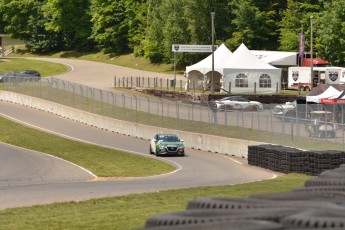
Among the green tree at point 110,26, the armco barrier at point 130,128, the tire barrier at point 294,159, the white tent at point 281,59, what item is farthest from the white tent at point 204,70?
the green tree at point 110,26

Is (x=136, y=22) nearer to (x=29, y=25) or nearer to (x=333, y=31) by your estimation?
(x=29, y=25)

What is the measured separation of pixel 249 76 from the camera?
257 ft

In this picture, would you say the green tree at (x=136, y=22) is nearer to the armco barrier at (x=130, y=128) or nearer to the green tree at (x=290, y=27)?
the green tree at (x=290, y=27)

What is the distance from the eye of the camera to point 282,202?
843 cm

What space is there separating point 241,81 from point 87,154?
34.3 m

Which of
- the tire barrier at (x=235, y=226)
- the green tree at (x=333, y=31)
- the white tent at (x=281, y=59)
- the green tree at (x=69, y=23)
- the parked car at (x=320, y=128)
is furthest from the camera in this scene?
the green tree at (x=69, y=23)

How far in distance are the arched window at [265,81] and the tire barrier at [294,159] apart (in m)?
37.7

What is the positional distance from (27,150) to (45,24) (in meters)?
88.7

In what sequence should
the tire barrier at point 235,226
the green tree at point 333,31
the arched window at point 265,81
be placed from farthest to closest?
the green tree at point 333,31, the arched window at point 265,81, the tire barrier at point 235,226

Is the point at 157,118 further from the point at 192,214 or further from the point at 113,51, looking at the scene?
the point at 113,51

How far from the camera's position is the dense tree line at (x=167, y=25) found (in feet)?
322

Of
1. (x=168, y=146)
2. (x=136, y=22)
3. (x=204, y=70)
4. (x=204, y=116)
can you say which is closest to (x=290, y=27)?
(x=204, y=70)

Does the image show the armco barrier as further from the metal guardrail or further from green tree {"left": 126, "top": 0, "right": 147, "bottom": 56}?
green tree {"left": 126, "top": 0, "right": 147, "bottom": 56}

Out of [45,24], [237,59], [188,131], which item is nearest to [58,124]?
[188,131]
